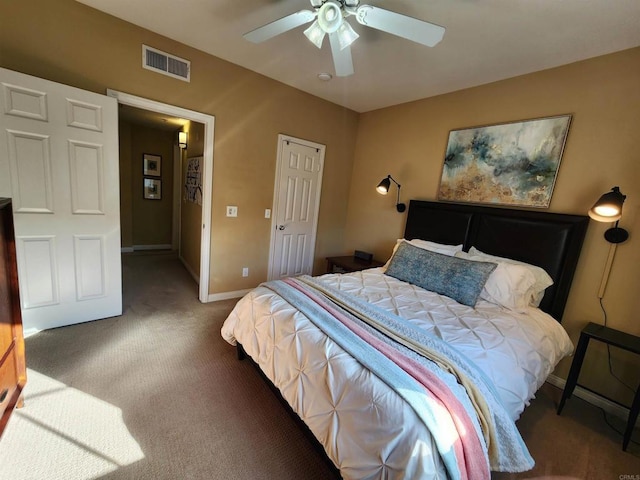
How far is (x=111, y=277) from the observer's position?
2.57 meters

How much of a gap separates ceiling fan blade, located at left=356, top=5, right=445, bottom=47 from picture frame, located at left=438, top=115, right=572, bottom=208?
57.9 inches

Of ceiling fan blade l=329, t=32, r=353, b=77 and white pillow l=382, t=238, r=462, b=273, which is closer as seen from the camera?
ceiling fan blade l=329, t=32, r=353, b=77

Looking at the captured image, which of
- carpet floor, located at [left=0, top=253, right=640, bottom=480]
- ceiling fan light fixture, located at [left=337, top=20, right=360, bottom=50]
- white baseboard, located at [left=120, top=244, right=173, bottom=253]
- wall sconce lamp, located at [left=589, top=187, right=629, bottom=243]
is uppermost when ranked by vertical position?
ceiling fan light fixture, located at [left=337, top=20, right=360, bottom=50]

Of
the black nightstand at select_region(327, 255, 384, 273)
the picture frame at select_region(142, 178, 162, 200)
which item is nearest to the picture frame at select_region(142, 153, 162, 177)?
the picture frame at select_region(142, 178, 162, 200)

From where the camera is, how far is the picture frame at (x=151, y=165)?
5.05m

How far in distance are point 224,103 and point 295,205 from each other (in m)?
1.42

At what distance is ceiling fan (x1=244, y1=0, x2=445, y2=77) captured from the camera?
1431 millimetres

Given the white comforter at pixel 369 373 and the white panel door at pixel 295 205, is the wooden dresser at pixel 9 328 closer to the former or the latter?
the white comforter at pixel 369 373

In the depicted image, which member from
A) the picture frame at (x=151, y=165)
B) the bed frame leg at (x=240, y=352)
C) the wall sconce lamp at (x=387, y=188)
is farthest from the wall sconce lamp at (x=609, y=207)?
the picture frame at (x=151, y=165)

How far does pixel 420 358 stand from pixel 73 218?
2.83m

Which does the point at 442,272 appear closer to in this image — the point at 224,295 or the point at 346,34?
the point at 346,34

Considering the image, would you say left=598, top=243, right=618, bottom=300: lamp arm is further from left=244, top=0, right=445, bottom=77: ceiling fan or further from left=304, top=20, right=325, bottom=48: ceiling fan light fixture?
left=304, top=20, right=325, bottom=48: ceiling fan light fixture

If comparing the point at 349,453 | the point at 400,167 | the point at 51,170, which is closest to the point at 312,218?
the point at 400,167

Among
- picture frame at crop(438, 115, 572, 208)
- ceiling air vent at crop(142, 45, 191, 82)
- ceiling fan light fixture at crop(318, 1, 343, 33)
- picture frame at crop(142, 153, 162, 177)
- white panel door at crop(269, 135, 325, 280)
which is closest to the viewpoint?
ceiling fan light fixture at crop(318, 1, 343, 33)
